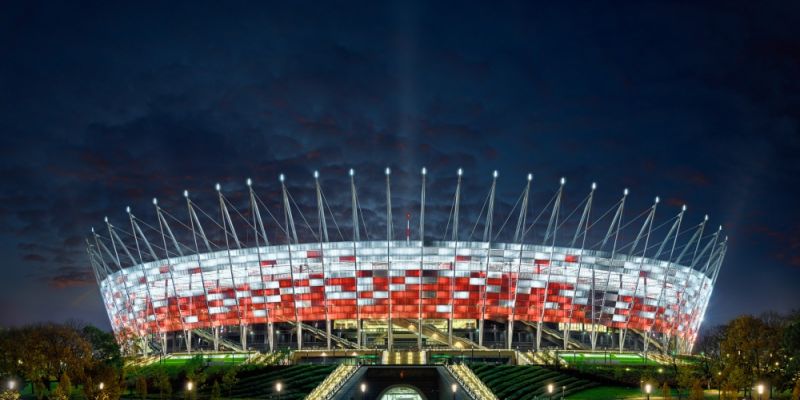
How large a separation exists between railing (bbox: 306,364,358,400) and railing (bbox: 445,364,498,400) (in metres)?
10.5

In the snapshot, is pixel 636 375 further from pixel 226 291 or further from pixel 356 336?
pixel 226 291

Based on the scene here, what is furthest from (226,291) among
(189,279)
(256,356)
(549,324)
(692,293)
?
(692,293)

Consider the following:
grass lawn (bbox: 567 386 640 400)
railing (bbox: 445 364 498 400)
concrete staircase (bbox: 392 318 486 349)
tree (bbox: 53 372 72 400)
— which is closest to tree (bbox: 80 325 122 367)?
tree (bbox: 53 372 72 400)

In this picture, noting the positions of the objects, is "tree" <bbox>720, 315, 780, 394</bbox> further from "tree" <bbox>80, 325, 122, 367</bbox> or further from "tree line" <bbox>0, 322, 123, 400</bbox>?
"tree" <bbox>80, 325, 122, 367</bbox>

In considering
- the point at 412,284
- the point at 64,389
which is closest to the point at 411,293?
the point at 412,284

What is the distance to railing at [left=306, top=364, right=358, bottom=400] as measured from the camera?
2788 inches

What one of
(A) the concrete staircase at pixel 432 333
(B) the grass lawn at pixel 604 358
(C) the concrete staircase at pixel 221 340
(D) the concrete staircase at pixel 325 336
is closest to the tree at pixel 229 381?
(B) the grass lawn at pixel 604 358

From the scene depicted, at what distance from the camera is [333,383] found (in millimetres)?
76375

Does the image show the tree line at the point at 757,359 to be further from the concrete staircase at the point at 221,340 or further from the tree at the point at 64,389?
the concrete staircase at the point at 221,340

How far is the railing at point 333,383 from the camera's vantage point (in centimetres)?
7081

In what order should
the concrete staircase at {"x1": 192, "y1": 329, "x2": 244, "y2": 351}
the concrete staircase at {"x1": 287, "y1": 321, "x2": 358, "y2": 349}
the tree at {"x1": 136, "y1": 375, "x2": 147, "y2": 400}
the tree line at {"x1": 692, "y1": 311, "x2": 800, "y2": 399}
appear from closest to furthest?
the tree line at {"x1": 692, "y1": 311, "x2": 800, "y2": 399}, the tree at {"x1": 136, "y1": 375, "x2": 147, "y2": 400}, the concrete staircase at {"x1": 287, "y1": 321, "x2": 358, "y2": 349}, the concrete staircase at {"x1": 192, "y1": 329, "x2": 244, "y2": 351}

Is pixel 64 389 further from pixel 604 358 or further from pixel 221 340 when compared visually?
pixel 221 340

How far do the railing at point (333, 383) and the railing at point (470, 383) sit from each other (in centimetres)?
1052

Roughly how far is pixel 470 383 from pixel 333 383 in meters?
13.3
